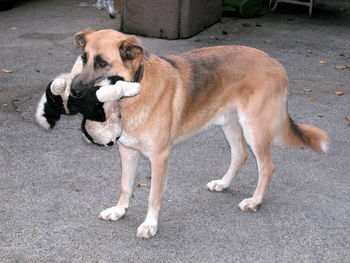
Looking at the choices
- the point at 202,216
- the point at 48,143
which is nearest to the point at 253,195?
the point at 202,216

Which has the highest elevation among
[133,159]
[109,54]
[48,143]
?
[109,54]

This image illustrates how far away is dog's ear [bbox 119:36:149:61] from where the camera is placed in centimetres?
323

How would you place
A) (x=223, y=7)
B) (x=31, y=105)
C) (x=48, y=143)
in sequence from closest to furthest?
(x=48, y=143)
(x=31, y=105)
(x=223, y=7)

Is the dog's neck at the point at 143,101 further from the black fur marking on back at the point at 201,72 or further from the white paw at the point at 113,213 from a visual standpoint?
the white paw at the point at 113,213

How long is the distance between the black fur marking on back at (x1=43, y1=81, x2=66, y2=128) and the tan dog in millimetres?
276

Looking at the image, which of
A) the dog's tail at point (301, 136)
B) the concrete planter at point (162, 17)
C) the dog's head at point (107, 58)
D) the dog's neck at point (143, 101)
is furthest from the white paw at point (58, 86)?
the concrete planter at point (162, 17)

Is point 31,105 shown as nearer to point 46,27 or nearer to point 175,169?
point 175,169

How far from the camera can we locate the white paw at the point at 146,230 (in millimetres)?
3699

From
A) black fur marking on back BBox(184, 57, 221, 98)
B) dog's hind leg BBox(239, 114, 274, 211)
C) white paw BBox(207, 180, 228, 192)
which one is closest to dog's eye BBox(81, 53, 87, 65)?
black fur marking on back BBox(184, 57, 221, 98)

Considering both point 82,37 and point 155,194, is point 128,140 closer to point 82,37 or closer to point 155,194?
point 155,194

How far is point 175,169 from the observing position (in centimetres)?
482

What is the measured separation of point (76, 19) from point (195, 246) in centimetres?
777

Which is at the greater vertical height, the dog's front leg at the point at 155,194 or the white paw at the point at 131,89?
the white paw at the point at 131,89

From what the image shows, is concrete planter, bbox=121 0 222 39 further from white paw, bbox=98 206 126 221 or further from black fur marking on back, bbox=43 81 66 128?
black fur marking on back, bbox=43 81 66 128
